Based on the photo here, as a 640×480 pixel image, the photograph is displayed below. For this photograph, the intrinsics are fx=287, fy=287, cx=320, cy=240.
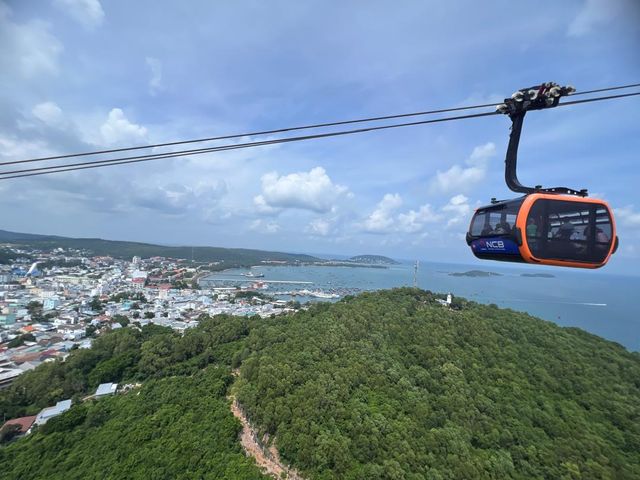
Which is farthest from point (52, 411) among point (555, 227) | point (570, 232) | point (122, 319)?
point (570, 232)

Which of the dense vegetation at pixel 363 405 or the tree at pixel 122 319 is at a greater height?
the dense vegetation at pixel 363 405

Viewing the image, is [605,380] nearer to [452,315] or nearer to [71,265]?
[452,315]

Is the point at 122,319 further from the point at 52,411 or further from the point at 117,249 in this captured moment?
the point at 117,249

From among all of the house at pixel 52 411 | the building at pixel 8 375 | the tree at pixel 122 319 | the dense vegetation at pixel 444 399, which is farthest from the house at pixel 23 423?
the tree at pixel 122 319

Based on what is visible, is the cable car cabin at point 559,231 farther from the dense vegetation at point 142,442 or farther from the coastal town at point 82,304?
the coastal town at point 82,304

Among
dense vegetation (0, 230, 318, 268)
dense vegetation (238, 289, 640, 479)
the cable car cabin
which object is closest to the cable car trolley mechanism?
the cable car cabin

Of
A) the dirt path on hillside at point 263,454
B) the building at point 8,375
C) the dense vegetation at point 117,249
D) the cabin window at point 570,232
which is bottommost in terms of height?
the building at point 8,375

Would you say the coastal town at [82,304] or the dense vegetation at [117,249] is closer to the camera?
the coastal town at [82,304]
